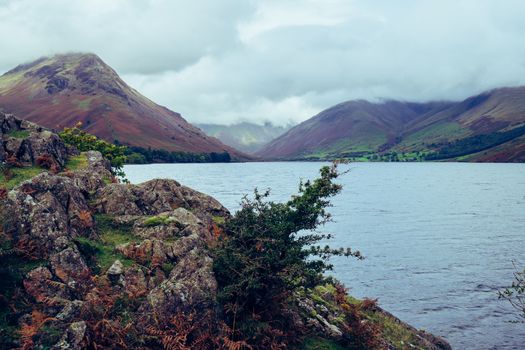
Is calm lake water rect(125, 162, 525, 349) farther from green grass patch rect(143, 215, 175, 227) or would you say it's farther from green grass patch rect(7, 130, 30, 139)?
green grass patch rect(7, 130, 30, 139)

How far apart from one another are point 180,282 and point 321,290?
481 inches

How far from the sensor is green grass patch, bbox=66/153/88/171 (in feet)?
93.4

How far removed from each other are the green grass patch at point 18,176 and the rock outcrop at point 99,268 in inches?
25.8

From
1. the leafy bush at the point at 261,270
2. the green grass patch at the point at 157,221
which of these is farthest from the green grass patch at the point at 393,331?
the green grass patch at the point at 157,221

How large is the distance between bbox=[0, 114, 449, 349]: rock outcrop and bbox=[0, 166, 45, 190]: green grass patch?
655mm

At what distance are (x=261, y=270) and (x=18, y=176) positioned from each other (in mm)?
14304

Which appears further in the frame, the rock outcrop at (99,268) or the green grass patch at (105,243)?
the green grass patch at (105,243)

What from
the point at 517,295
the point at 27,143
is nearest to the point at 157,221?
the point at 27,143

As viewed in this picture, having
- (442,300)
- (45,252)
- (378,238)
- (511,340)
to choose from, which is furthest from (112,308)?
(378,238)

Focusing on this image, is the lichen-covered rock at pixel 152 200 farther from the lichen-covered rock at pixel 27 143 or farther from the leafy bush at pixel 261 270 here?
the lichen-covered rock at pixel 27 143

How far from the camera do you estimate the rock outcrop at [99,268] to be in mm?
14883

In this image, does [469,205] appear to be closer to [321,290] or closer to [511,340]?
[511,340]

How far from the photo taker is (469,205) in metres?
104

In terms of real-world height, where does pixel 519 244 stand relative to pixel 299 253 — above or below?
below
